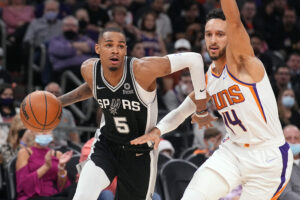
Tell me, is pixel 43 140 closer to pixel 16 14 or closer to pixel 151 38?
pixel 151 38

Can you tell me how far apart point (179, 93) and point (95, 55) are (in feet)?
5.68

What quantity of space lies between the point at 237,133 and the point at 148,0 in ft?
28.8

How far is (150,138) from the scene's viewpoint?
536 cm

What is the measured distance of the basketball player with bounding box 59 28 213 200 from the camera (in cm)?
554

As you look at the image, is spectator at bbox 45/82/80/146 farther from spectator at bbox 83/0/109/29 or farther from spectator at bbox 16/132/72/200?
spectator at bbox 83/0/109/29

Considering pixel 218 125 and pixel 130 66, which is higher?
pixel 130 66

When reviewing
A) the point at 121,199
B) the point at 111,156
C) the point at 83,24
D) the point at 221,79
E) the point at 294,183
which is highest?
the point at 83,24

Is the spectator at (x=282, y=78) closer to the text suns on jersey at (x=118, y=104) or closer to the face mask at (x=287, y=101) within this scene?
the face mask at (x=287, y=101)

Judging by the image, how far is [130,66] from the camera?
563 cm

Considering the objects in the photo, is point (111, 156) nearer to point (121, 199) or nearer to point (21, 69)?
point (121, 199)

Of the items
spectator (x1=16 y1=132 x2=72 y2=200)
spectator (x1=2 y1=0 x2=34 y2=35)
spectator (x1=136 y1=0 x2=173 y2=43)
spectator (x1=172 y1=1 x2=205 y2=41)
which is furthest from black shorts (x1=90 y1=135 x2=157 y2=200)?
spectator (x1=172 y1=1 x2=205 y2=41)

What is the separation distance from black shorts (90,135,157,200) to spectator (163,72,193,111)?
15.8ft

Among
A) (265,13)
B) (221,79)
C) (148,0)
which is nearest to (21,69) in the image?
(148,0)

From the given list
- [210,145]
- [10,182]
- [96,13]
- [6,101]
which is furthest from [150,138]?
[96,13]
